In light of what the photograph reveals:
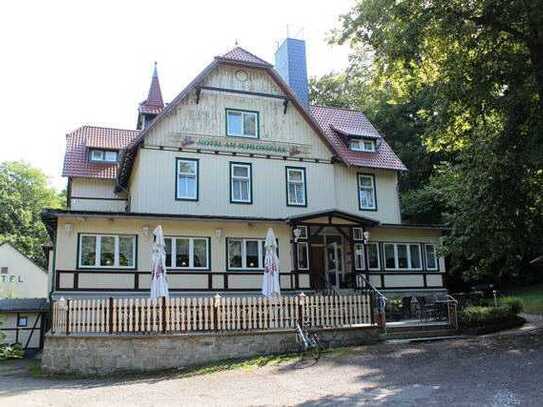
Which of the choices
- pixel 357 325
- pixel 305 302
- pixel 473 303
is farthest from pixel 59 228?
pixel 473 303

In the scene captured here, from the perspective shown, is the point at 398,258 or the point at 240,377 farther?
the point at 398,258

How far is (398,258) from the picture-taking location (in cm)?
2577

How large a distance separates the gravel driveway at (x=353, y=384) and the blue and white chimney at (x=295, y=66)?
16536mm

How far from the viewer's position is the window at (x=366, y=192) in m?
27.2

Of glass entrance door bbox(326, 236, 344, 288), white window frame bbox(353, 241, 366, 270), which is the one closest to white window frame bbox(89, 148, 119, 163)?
glass entrance door bbox(326, 236, 344, 288)

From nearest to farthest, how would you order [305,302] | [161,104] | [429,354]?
1. [429,354]
2. [305,302]
3. [161,104]

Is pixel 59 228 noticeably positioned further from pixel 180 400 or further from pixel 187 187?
pixel 180 400

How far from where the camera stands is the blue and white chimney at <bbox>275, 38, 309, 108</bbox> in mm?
29016

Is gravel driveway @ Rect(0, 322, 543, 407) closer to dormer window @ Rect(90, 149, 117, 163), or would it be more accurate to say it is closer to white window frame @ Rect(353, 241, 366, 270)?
white window frame @ Rect(353, 241, 366, 270)

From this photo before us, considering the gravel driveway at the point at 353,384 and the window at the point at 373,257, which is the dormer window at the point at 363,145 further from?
the gravel driveway at the point at 353,384

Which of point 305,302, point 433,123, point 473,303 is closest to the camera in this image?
point 305,302

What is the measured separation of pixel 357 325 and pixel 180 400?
7.47 metres

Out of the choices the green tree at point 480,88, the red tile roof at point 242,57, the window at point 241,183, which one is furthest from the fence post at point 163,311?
the red tile roof at point 242,57

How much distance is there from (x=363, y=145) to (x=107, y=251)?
534 inches
